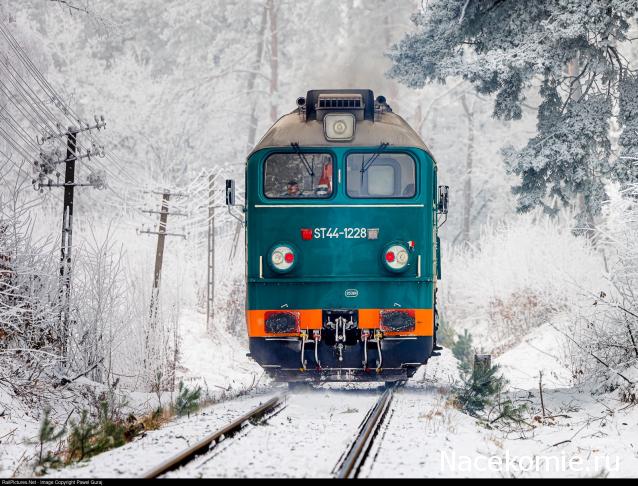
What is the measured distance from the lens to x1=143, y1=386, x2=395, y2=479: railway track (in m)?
6.38

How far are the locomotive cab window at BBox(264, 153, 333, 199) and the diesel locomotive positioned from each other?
1cm

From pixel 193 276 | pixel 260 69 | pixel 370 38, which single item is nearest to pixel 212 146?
pixel 260 69

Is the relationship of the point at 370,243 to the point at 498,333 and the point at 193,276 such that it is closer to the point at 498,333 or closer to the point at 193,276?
the point at 498,333

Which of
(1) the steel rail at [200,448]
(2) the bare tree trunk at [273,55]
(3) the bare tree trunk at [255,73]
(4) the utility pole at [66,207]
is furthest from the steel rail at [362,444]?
(3) the bare tree trunk at [255,73]

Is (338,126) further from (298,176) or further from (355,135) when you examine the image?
(298,176)

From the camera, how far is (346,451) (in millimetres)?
7391

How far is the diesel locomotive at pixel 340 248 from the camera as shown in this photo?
1077 centimetres

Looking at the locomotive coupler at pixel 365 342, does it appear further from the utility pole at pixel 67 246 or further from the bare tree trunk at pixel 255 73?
the bare tree trunk at pixel 255 73

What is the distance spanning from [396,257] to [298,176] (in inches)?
63.8

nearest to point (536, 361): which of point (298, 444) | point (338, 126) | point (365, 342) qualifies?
point (365, 342)

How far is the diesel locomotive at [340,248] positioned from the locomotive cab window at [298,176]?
13 millimetres

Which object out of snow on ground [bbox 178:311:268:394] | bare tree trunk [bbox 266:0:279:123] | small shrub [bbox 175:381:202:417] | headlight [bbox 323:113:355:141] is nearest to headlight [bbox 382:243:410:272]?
headlight [bbox 323:113:355:141]

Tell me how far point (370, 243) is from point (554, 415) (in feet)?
9.73

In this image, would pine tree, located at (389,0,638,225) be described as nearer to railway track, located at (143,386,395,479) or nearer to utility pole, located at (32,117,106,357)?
railway track, located at (143,386,395,479)
